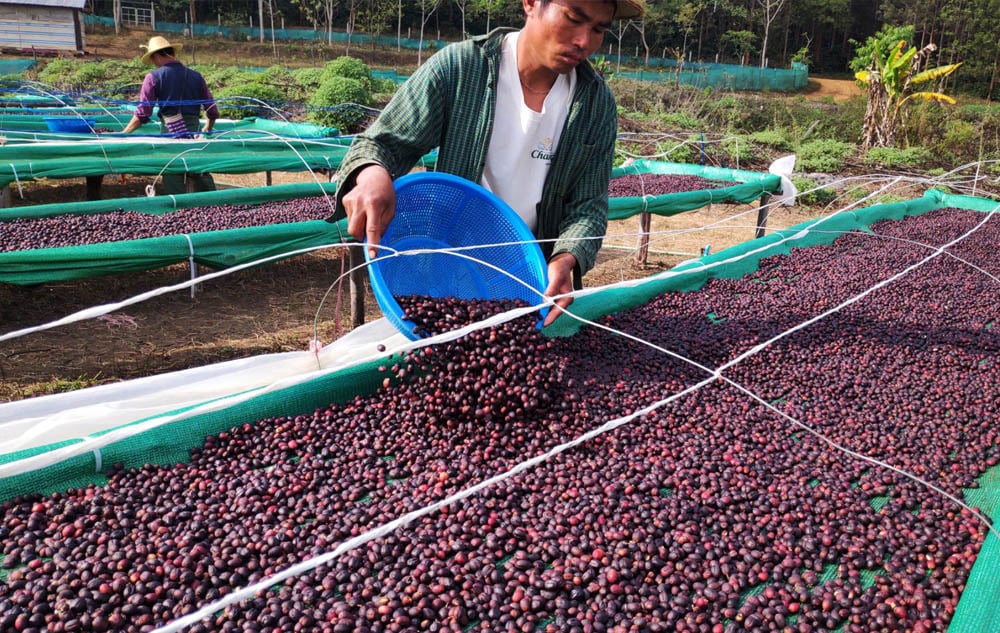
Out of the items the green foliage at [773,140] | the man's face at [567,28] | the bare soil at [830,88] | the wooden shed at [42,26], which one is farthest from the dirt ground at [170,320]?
the bare soil at [830,88]

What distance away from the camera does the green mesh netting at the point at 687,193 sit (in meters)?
6.44

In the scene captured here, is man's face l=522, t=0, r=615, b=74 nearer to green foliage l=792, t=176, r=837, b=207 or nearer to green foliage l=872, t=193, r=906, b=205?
green foliage l=792, t=176, r=837, b=207

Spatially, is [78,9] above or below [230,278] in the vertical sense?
above

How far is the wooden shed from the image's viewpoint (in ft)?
84.8

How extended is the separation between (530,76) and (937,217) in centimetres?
713

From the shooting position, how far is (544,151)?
8.64ft

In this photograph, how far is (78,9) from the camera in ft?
87.0

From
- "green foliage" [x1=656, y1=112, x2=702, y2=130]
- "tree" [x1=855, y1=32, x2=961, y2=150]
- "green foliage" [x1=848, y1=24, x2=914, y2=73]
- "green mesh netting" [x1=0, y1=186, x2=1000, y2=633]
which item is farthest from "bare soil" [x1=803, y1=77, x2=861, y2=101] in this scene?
"green mesh netting" [x1=0, y1=186, x2=1000, y2=633]

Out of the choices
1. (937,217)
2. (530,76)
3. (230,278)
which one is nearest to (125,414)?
(530,76)

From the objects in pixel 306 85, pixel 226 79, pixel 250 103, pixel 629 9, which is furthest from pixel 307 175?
pixel 226 79

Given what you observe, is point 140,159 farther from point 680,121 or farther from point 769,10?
point 769,10

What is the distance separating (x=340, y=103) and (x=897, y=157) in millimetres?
10938

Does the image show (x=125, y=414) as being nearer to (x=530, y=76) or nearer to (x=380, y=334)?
(x=380, y=334)

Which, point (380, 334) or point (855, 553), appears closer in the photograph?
point (855, 553)
